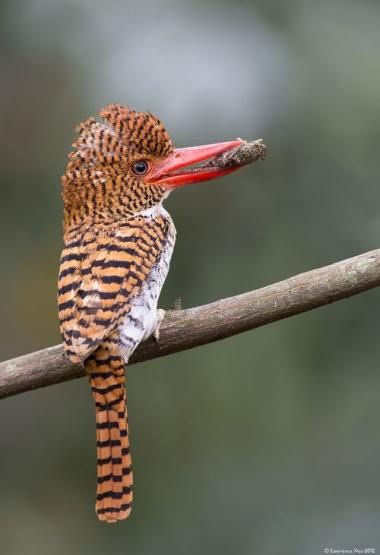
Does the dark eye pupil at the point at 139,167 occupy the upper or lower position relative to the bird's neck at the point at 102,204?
upper

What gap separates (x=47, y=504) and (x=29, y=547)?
0.84ft

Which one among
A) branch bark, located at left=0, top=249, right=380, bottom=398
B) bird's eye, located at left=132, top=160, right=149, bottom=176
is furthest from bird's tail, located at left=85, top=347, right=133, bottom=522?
bird's eye, located at left=132, top=160, right=149, bottom=176

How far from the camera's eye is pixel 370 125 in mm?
5977

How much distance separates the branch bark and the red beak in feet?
2.37

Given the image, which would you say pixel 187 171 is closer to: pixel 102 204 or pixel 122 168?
pixel 122 168

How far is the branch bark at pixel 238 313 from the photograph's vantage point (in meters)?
3.98

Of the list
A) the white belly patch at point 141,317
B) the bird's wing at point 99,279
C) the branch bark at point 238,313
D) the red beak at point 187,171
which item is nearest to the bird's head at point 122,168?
the red beak at point 187,171

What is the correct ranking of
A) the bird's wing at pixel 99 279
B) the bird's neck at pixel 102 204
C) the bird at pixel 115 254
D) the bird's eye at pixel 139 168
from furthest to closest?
the bird's eye at pixel 139 168, the bird's neck at pixel 102 204, the bird at pixel 115 254, the bird's wing at pixel 99 279

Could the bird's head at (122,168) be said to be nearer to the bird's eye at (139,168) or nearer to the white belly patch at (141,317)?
the bird's eye at (139,168)

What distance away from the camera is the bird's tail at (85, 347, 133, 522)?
159 inches

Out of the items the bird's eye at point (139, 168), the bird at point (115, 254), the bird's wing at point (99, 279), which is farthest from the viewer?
the bird's eye at point (139, 168)

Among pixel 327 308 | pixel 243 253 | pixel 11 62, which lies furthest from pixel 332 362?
pixel 11 62

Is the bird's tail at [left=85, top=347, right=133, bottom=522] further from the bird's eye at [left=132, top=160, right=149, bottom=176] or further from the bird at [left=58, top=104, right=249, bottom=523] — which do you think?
the bird's eye at [left=132, top=160, right=149, bottom=176]

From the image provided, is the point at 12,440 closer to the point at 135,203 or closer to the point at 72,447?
the point at 72,447
